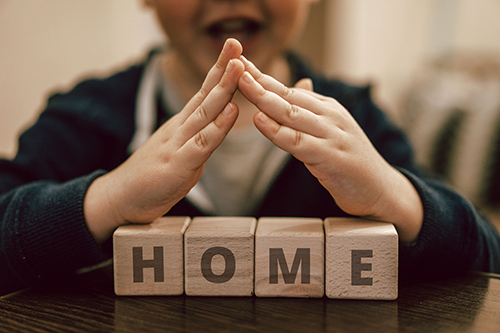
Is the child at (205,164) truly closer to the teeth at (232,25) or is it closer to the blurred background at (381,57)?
the teeth at (232,25)

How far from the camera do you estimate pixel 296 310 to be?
380mm

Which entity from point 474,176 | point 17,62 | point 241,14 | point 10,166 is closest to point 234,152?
point 241,14

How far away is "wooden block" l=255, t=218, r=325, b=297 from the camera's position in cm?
41

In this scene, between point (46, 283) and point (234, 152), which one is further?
point (234, 152)

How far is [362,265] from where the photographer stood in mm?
408

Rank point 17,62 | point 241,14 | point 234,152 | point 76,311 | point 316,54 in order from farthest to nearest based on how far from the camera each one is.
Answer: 1. point 316,54
2. point 17,62
3. point 234,152
4. point 241,14
5. point 76,311

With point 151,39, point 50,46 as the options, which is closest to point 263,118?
point 50,46

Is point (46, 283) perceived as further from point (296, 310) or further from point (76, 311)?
point (296, 310)

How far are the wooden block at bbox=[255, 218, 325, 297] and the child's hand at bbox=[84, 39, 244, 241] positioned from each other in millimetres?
106

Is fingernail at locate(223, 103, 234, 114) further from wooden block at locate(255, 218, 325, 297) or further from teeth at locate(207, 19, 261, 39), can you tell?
teeth at locate(207, 19, 261, 39)

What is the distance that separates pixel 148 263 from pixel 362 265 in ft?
0.71

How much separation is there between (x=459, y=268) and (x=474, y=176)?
4.83ft

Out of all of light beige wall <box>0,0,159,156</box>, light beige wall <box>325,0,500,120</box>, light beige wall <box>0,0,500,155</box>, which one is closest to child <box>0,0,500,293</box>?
light beige wall <box>0,0,500,155</box>

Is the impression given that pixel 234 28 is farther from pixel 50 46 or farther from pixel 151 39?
pixel 151 39
